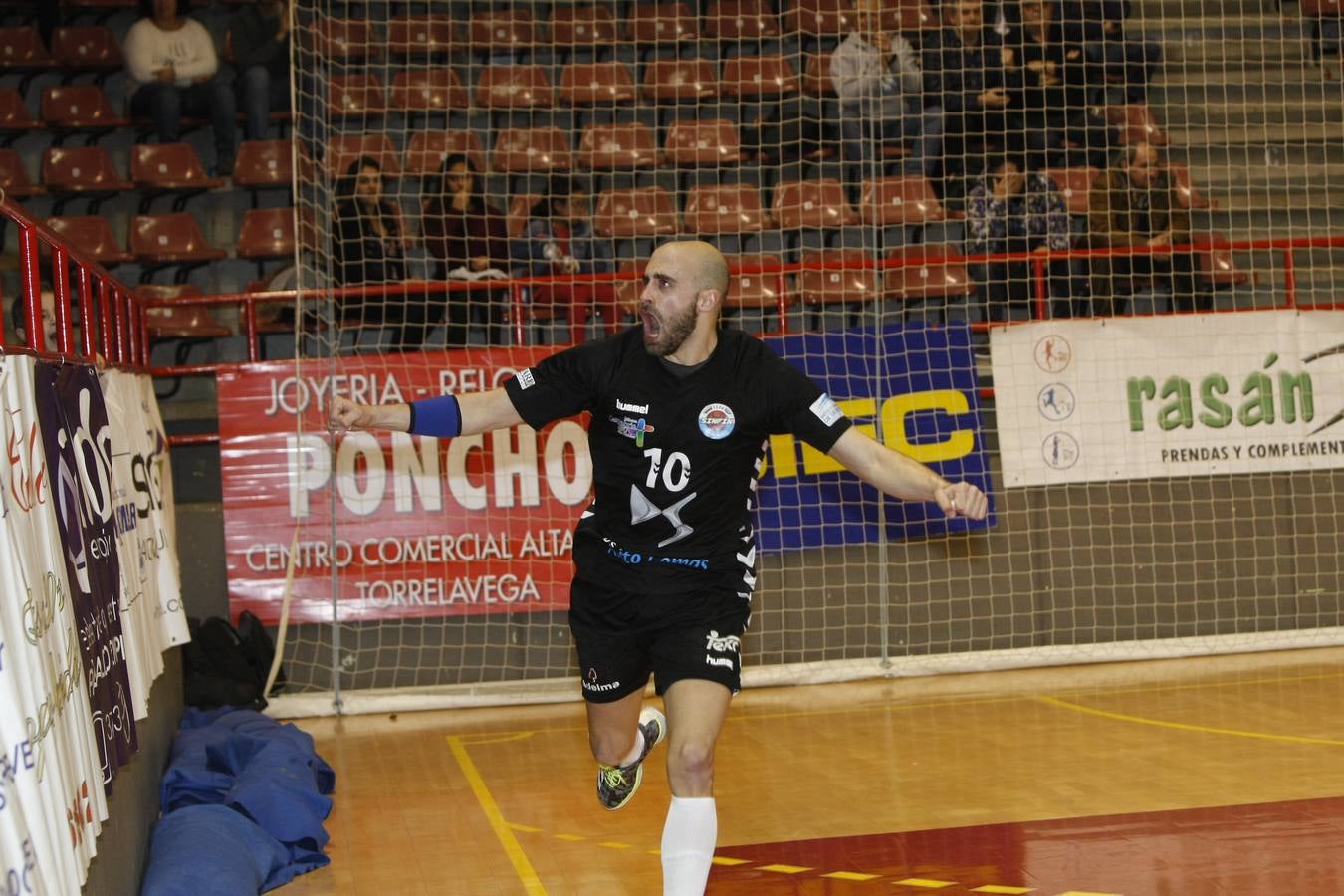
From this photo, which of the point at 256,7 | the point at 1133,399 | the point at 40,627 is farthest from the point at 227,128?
the point at 40,627

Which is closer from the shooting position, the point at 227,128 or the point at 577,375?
the point at 577,375

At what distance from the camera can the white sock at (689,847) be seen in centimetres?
470

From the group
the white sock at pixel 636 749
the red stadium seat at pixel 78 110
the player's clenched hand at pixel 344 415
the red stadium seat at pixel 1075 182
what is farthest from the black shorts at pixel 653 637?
the red stadium seat at pixel 78 110

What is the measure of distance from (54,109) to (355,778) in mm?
7354

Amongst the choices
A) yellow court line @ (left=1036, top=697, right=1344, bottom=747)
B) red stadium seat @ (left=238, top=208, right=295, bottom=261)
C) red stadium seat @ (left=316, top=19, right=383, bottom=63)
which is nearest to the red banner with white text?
red stadium seat @ (left=238, top=208, right=295, bottom=261)

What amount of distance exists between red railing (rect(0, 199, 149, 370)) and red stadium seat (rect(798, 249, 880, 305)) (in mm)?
4890

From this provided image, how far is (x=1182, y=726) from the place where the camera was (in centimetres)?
841

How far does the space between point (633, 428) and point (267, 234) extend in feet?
23.9

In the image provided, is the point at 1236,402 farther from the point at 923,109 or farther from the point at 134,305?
the point at 134,305

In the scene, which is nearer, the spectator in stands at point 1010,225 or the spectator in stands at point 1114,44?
the spectator in stands at point 1010,225

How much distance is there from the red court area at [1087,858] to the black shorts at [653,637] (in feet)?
2.96

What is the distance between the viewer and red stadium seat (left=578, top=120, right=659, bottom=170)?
39.0 ft

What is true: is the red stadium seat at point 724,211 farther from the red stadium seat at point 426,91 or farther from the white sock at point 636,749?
the white sock at point 636,749

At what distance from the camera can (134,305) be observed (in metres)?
8.24
